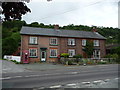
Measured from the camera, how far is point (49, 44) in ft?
96.0

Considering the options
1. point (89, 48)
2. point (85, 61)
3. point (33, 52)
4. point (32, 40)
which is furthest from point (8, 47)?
point (85, 61)

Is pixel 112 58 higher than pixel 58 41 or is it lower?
lower

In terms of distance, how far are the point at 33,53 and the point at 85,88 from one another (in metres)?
21.9

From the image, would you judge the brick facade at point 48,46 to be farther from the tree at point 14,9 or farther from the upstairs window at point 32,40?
the tree at point 14,9

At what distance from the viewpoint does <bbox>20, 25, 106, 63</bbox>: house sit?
27.7 metres

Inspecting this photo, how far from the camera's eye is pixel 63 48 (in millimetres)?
30125

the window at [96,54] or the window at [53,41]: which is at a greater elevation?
the window at [53,41]

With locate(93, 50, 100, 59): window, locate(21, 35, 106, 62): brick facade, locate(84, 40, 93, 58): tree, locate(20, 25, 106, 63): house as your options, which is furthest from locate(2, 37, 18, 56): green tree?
locate(93, 50, 100, 59): window

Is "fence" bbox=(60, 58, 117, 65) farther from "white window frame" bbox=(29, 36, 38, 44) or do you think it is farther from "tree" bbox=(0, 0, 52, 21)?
"tree" bbox=(0, 0, 52, 21)

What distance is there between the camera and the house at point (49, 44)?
27.7m

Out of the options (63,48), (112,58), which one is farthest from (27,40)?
(112,58)

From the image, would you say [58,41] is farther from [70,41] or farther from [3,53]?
[3,53]

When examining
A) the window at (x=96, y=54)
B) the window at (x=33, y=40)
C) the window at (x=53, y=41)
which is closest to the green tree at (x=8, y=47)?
the window at (x=33, y=40)

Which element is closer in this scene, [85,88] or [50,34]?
[85,88]
